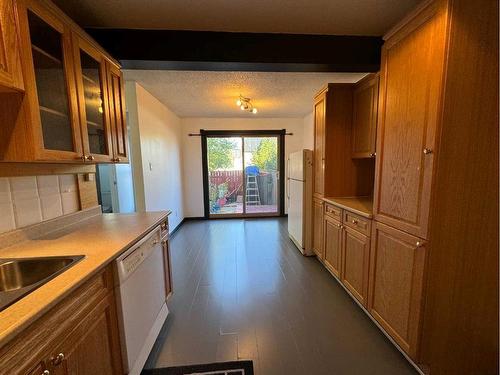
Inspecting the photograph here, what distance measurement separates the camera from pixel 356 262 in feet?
6.73

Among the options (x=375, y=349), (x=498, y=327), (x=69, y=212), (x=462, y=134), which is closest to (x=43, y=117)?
(x=69, y=212)

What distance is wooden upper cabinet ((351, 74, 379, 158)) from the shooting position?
220 centimetres

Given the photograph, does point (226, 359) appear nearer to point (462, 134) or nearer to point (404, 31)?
point (462, 134)

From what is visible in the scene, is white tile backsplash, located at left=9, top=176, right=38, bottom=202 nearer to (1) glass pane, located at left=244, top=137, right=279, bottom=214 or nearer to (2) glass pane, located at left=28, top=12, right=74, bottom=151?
(2) glass pane, located at left=28, top=12, right=74, bottom=151

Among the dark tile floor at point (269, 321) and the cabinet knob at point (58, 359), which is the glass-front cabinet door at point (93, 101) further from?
the dark tile floor at point (269, 321)

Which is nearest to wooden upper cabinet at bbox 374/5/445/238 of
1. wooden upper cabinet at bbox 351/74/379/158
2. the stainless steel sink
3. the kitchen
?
the kitchen

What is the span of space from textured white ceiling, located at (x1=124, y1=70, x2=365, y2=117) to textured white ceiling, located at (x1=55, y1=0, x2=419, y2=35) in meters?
0.85

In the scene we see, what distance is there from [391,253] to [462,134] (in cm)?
85

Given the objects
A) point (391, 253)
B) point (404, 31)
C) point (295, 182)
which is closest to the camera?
point (404, 31)

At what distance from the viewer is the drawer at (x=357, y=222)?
1.88 m

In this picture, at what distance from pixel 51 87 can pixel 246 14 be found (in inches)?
53.6

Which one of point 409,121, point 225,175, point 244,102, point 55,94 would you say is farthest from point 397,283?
point 225,175

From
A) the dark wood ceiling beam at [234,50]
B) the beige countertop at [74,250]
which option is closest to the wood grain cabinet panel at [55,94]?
the dark wood ceiling beam at [234,50]

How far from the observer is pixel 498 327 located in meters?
1.31
